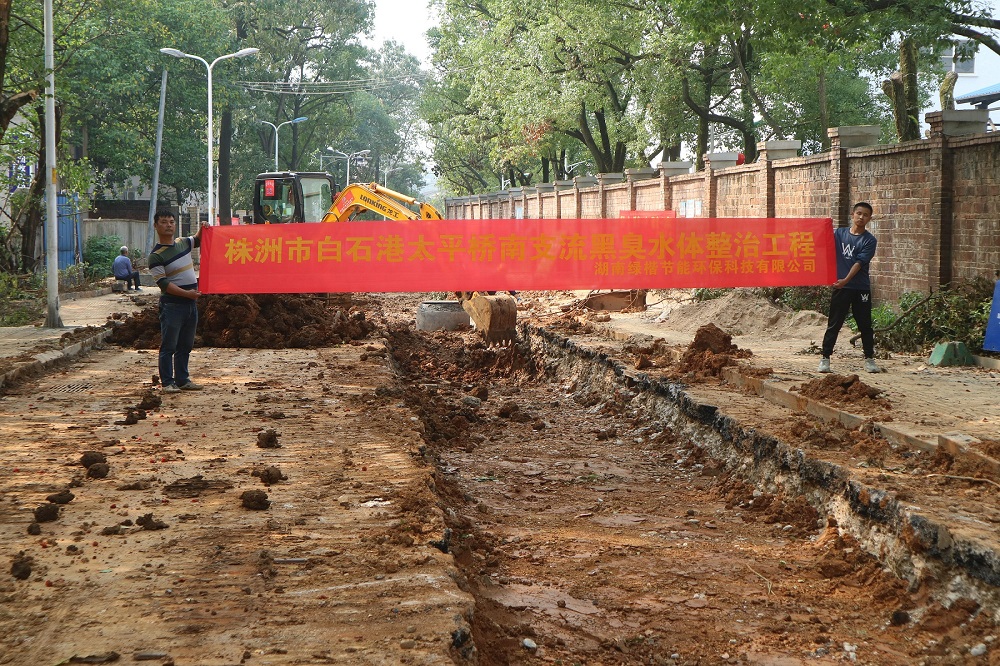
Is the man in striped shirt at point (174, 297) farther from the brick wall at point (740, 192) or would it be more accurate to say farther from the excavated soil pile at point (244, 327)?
the brick wall at point (740, 192)

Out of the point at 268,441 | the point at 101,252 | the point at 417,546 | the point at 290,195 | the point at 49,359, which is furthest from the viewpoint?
the point at 101,252

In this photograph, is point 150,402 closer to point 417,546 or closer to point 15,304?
point 417,546

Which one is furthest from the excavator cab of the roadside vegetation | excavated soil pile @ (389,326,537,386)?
excavated soil pile @ (389,326,537,386)

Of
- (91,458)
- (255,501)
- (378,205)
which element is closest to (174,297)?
(91,458)

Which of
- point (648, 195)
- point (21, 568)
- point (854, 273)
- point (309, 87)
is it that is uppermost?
point (309, 87)

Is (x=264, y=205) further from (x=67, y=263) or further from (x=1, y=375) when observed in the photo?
(x=1, y=375)

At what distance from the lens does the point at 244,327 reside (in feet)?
47.0

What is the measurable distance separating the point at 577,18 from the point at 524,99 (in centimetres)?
495

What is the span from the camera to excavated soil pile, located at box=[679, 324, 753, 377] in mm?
11344

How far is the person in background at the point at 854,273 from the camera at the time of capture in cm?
986

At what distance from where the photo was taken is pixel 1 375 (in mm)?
10188

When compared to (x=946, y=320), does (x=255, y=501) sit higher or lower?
lower

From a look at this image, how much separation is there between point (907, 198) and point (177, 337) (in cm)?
990

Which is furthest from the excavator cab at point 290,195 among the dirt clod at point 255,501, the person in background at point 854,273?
the dirt clod at point 255,501
